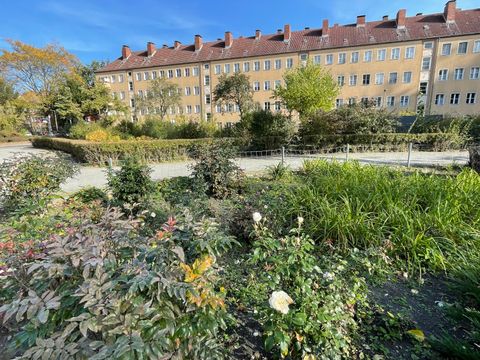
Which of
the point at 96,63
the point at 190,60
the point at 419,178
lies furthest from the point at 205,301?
the point at 96,63

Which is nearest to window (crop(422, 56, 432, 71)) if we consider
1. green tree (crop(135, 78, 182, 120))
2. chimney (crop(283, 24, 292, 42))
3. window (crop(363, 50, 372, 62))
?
window (crop(363, 50, 372, 62))

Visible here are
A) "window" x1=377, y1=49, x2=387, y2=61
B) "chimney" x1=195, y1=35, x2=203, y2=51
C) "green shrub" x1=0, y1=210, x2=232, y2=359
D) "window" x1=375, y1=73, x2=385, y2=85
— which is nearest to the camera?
"green shrub" x1=0, y1=210, x2=232, y2=359

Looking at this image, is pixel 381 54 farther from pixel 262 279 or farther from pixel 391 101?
pixel 262 279

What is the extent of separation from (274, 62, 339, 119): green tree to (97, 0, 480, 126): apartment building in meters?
10.8

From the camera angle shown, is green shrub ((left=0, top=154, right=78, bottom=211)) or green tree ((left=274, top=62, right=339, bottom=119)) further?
green tree ((left=274, top=62, right=339, bottom=119))

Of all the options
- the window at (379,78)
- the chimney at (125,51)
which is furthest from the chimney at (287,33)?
the chimney at (125,51)

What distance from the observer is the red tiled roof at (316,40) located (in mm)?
29516

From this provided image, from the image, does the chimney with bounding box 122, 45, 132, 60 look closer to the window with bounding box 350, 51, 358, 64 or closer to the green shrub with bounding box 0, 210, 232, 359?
the window with bounding box 350, 51, 358, 64

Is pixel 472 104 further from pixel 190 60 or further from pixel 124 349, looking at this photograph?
pixel 124 349

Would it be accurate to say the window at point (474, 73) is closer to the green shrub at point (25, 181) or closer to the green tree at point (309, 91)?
the green tree at point (309, 91)

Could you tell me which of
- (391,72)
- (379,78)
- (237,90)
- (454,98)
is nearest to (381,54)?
(391,72)

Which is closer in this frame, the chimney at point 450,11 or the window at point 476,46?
the window at point 476,46

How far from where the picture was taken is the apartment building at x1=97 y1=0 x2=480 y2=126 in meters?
29.3

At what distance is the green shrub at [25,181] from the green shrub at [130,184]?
1174mm
